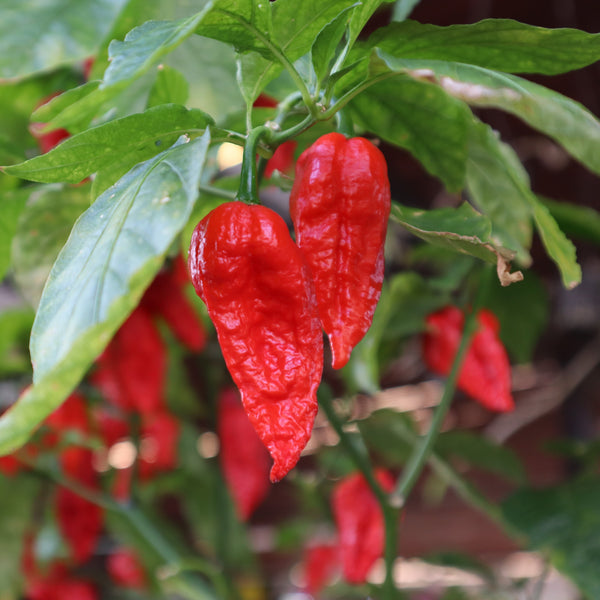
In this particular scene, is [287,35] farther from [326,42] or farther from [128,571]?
[128,571]

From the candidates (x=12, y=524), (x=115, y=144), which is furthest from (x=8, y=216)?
(x=12, y=524)

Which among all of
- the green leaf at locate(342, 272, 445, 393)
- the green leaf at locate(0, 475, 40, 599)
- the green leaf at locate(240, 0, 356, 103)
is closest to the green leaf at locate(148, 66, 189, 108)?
the green leaf at locate(240, 0, 356, 103)

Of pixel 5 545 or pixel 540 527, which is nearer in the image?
pixel 540 527

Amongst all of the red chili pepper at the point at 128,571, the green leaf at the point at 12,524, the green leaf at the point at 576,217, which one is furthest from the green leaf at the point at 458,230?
the red chili pepper at the point at 128,571

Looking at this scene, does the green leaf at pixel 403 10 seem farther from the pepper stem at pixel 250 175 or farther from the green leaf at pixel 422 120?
the pepper stem at pixel 250 175

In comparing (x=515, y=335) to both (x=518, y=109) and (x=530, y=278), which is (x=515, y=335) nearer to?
(x=530, y=278)

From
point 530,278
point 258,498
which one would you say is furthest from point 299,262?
point 258,498

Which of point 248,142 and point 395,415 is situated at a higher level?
point 248,142
